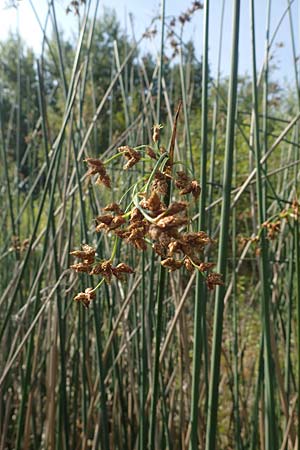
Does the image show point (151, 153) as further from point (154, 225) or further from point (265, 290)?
point (265, 290)

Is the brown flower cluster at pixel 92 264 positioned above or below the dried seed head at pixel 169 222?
below

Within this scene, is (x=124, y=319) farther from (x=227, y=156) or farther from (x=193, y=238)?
(x=193, y=238)

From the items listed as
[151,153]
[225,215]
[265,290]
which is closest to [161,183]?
[151,153]

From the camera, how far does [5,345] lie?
136 centimetres

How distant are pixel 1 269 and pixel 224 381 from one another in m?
0.83

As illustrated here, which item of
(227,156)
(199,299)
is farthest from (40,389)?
(227,156)

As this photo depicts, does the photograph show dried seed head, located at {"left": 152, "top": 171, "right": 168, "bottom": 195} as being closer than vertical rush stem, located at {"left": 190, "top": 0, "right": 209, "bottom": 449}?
Yes

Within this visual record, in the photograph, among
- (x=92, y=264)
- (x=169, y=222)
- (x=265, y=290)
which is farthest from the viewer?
(x=265, y=290)

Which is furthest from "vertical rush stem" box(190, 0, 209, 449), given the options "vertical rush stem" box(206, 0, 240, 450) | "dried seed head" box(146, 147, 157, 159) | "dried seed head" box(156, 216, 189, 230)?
"dried seed head" box(156, 216, 189, 230)

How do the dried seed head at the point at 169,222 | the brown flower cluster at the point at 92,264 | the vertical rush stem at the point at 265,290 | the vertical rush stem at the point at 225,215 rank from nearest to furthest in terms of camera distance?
the dried seed head at the point at 169,222 < the brown flower cluster at the point at 92,264 < the vertical rush stem at the point at 225,215 < the vertical rush stem at the point at 265,290

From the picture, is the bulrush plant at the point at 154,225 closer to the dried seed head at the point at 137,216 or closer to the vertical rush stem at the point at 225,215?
the dried seed head at the point at 137,216

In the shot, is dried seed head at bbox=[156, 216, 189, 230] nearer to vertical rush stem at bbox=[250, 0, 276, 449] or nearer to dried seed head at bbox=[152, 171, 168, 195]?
dried seed head at bbox=[152, 171, 168, 195]

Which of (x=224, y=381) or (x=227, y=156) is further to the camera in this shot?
(x=224, y=381)

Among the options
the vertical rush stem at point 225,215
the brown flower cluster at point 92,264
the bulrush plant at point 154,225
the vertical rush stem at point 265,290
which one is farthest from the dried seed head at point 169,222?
the vertical rush stem at point 265,290
